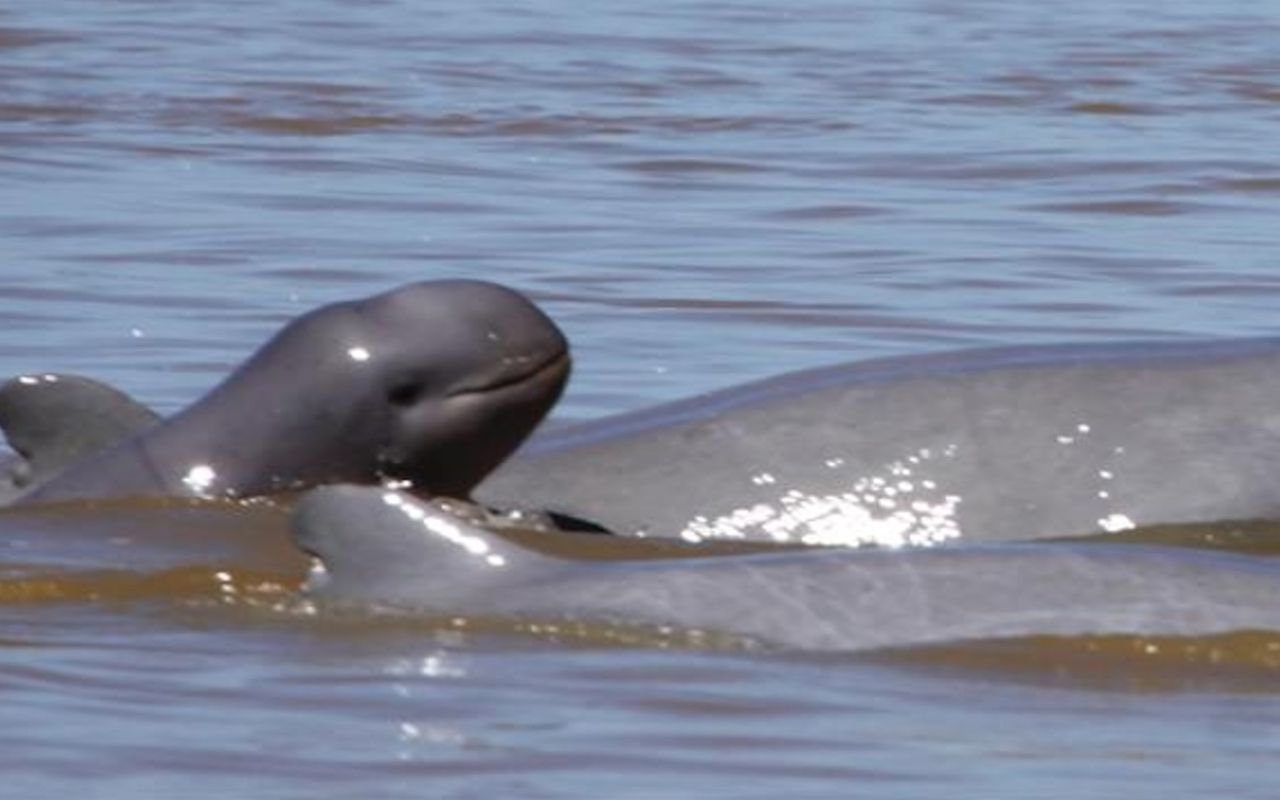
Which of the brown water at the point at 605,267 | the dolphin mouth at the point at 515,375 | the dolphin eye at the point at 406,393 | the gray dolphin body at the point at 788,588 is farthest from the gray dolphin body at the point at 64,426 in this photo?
the gray dolphin body at the point at 788,588

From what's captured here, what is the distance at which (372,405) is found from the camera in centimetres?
886

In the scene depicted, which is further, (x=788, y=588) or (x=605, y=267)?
(x=605, y=267)

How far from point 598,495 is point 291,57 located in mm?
10942

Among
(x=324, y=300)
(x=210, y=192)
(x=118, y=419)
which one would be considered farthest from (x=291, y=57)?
(x=118, y=419)

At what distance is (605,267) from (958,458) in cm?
458

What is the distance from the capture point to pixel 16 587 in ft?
26.6

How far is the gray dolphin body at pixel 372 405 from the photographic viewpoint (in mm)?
8773

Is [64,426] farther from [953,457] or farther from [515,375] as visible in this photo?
[953,457]

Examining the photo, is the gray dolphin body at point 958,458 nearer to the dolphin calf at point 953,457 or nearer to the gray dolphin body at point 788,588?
the dolphin calf at point 953,457

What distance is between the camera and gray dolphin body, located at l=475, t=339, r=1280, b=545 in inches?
348

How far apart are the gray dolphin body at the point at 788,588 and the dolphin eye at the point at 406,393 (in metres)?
1.06

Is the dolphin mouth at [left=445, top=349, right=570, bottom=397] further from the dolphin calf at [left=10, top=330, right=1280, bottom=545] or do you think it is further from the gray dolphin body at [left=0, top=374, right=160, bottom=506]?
the gray dolphin body at [left=0, top=374, right=160, bottom=506]

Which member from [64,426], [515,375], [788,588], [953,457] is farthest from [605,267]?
[788,588]

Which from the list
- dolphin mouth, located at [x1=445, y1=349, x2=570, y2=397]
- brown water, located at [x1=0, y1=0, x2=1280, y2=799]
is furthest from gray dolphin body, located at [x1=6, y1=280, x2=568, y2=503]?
brown water, located at [x1=0, y1=0, x2=1280, y2=799]
